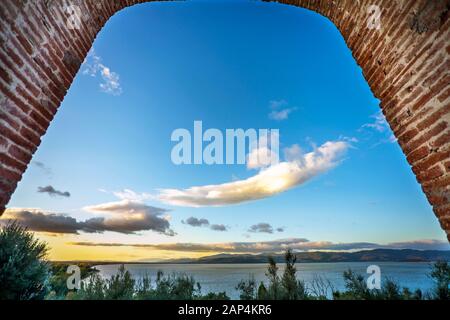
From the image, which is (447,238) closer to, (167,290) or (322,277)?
(322,277)

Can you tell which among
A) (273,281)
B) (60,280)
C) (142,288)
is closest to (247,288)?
(273,281)

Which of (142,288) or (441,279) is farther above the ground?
(441,279)

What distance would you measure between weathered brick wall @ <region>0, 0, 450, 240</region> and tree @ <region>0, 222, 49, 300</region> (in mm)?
2232

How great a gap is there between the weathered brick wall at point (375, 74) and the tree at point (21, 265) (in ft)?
7.32

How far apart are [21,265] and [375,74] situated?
5887 millimetres

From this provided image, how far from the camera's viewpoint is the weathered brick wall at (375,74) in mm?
1993

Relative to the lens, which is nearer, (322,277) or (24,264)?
(24,264)

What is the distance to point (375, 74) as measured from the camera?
2.79 meters
